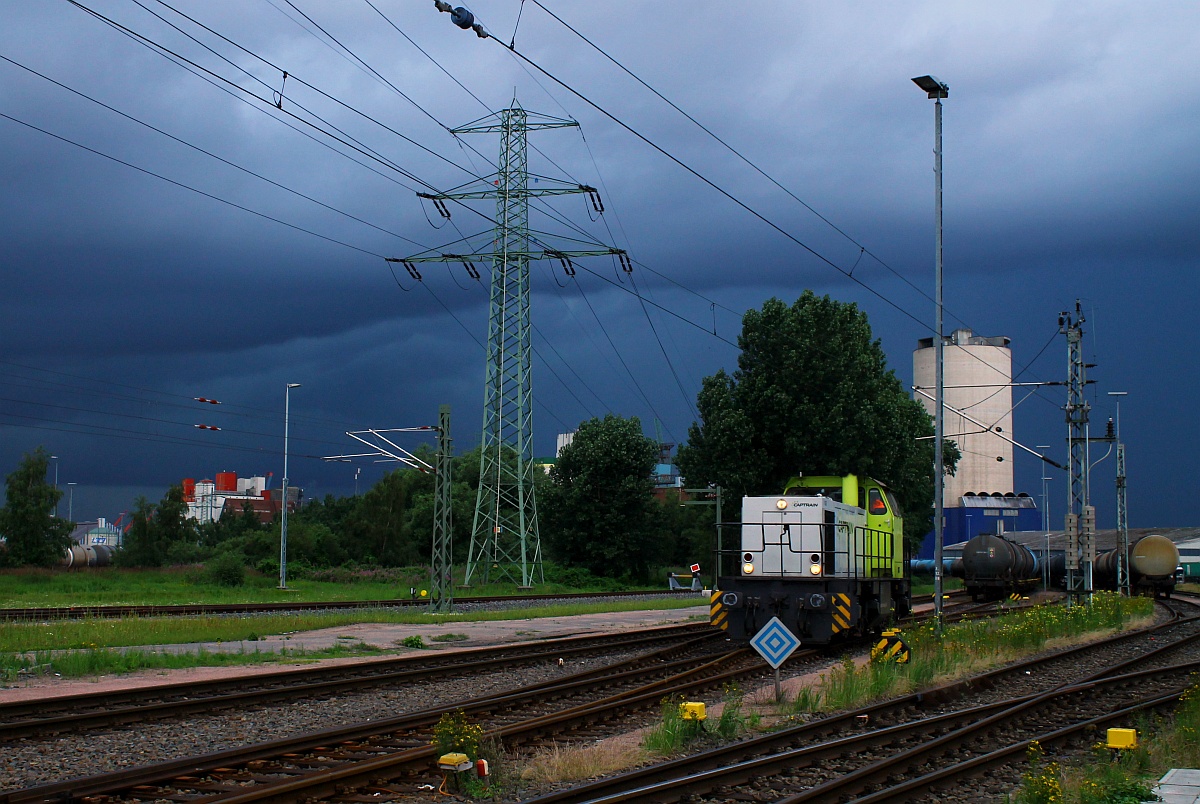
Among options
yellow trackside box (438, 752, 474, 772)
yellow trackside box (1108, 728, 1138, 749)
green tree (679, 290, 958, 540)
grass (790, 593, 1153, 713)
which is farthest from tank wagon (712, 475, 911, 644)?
green tree (679, 290, 958, 540)

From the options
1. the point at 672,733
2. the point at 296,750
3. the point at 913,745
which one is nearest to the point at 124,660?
the point at 296,750

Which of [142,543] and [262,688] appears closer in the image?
[262,688]

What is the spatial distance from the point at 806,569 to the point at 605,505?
4438 centimetres

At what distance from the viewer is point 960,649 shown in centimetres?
1875

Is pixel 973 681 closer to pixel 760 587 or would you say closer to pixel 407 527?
pixel 760 587

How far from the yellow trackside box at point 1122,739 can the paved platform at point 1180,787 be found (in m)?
0.71

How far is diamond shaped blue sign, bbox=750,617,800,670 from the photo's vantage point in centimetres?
1370

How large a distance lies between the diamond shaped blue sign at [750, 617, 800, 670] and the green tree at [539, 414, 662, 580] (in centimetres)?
4895

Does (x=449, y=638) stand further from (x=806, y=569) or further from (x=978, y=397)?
(x=978, y=397)

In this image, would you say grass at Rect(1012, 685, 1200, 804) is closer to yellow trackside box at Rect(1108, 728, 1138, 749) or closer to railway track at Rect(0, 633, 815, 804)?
yellow trackside box at Rect(1108, 728, 1138, 749)

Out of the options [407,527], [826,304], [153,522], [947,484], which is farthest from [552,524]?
[947,484]

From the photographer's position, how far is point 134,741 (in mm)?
10805

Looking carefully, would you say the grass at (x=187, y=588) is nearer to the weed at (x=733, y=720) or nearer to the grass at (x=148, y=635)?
the grass at (x=148, y=635)

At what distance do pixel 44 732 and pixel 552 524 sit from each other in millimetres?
54469
